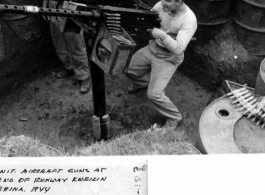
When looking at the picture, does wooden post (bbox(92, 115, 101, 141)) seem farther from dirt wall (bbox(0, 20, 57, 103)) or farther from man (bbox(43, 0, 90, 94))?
dirt wall (bbox(0, 20, 57, 103))

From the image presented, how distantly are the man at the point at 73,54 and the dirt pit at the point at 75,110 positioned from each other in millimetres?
205

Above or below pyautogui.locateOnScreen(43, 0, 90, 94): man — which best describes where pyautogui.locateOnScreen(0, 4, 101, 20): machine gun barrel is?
above

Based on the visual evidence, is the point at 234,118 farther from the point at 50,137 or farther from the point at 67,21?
the point at 50,137

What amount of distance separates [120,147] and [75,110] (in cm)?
273

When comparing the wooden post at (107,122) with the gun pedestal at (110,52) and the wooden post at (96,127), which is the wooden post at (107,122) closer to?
the wooden post at (96,127)

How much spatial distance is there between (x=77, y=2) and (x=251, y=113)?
7.29ft

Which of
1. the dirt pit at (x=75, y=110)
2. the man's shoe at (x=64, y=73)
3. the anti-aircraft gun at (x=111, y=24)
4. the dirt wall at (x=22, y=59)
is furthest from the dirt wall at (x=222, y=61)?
the dirt wall at (x=22, y=59)

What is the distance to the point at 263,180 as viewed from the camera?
5.44 feet

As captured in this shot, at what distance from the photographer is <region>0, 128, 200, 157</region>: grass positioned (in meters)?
2.74

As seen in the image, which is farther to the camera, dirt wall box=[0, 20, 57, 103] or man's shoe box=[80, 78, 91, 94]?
man's shoe box=[80, 78, 91, 94]

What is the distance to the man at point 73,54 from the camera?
5336 millimetres

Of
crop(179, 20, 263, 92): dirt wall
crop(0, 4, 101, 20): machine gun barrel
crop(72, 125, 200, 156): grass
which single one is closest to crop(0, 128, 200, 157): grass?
crop(72, 125, 200, 156): grass

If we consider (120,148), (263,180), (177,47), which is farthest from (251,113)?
(263,180)

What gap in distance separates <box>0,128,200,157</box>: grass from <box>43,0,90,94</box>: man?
2.76 metres
